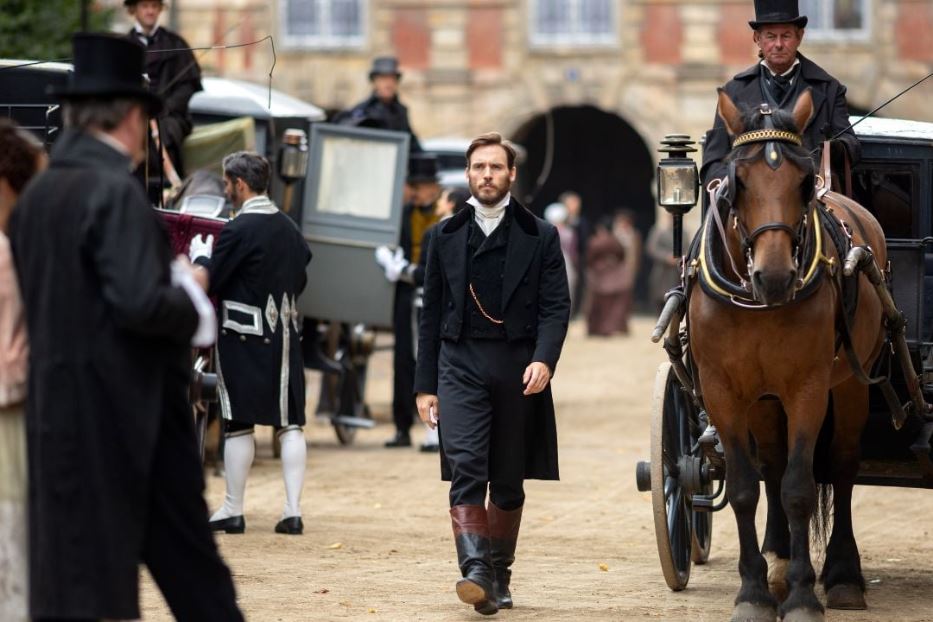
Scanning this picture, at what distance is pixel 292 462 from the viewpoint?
390 inches

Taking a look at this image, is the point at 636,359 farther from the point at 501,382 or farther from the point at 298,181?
the point at 501,382

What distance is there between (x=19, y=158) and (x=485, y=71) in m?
29.9

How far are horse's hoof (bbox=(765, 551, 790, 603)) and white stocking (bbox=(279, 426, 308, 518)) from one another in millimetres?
3023

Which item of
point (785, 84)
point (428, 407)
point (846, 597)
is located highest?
point (785, 84)

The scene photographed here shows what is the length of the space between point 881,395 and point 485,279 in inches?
74.1

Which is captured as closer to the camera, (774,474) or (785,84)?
(774,474)

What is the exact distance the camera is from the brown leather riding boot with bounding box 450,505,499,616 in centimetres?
737

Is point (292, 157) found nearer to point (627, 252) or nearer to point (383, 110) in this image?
point (383, 110)

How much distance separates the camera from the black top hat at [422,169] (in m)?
15.1

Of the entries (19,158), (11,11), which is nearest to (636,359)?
(11,11)

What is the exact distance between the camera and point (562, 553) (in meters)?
9.48

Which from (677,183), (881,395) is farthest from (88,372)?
(881,395)

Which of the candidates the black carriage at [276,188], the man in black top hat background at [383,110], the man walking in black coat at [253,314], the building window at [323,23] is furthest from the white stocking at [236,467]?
the building window at [323,23]

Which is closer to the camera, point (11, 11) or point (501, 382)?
point (501, 382)
